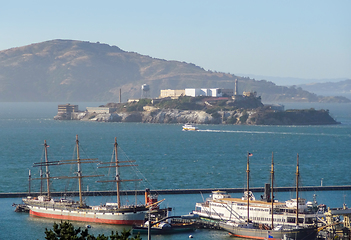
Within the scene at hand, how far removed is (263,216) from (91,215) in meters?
12.7

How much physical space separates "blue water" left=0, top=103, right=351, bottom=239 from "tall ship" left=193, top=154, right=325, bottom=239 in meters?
1.74

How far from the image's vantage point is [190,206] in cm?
5544

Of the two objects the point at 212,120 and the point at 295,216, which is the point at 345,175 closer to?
the point at 295,216

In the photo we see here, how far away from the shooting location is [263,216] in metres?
48.2

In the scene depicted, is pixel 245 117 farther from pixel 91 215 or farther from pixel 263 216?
pixel 263 216

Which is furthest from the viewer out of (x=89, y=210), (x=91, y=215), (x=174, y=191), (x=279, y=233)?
(x=174, y=191)

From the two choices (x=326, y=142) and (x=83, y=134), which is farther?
(x=83, y=134)

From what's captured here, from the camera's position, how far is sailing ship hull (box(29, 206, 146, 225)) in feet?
164

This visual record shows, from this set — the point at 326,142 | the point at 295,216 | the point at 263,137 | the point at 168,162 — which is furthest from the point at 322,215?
the point at 263,137

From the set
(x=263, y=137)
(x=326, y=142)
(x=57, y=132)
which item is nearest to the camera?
(x=326, y=142)

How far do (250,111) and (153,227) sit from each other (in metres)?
139

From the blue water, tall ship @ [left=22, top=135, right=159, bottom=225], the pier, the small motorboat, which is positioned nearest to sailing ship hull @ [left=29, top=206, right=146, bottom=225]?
tall ship @ [left=22, top=135, right=159, bottom=225]

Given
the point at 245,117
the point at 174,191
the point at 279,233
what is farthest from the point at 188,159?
the point at 245,117

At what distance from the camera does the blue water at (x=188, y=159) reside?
191ft
